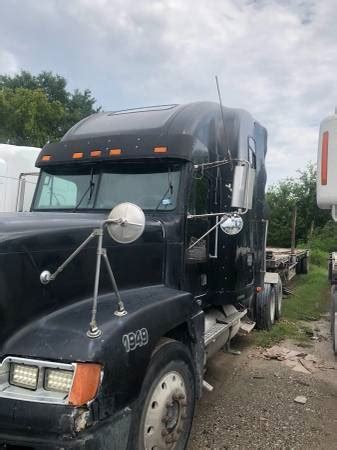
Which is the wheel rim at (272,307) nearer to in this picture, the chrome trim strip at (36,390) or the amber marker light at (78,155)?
the amber marker light at (78,155)

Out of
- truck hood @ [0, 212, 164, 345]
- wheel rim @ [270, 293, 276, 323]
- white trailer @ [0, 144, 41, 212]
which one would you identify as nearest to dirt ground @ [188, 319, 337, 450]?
wheel rim @ [270, 293, 276, 323]

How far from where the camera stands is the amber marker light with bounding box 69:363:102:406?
255 cm

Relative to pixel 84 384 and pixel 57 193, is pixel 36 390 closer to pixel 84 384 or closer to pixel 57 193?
pixel 84 384

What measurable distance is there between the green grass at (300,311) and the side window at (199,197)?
11.4 ft

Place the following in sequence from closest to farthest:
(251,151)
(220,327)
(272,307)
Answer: (220,327)
(251,151)
(272,307)

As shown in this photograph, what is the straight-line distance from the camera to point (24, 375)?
2670 millimetres

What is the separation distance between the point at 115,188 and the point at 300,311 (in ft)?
24.3

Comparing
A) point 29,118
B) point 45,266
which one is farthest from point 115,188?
point 29,118

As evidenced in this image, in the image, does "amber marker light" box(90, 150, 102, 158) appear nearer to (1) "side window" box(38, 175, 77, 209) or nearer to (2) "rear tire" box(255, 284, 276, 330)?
(1) "side window" box(38, 175, 77, 209)

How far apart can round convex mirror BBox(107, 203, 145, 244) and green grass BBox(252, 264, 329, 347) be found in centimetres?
522

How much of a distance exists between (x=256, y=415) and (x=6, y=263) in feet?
10.5

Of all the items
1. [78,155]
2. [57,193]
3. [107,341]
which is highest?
[78,155]

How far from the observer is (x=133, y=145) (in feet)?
15.2

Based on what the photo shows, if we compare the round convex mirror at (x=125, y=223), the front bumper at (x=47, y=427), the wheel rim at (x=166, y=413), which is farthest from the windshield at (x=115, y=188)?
the front bumper at (x=47, y=427)
